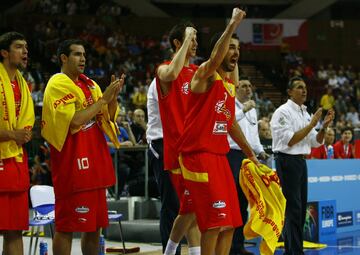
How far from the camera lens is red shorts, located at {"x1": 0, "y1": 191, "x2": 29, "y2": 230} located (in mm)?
6117

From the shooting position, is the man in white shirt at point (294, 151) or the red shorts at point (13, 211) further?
the man in white shirt at point (294, 151)

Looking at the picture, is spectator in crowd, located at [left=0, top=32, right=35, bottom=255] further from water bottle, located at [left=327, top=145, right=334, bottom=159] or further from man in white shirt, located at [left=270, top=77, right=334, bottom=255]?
water bottle, located at [left=327, top=145, right=334, bottom=159]

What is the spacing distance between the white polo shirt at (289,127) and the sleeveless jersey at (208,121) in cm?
248

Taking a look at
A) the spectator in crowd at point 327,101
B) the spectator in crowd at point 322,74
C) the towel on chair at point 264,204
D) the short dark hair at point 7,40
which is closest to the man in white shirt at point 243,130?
the towel on chair at point 264,204

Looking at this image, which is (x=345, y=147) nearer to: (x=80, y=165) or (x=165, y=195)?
(x=165, y=195)

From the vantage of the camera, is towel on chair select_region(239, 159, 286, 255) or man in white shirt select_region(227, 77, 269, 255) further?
man in white shirt select_region(227, 77, 269, 255)

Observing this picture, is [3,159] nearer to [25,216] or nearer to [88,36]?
[25,216]

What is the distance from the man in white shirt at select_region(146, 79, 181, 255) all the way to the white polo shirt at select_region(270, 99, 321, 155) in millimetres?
1814

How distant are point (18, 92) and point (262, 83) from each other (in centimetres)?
2666

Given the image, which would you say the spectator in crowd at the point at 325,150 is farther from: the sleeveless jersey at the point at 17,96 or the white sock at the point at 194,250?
the sleeveless jersey at the point at 17,96

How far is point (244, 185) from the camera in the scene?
7.65 meters

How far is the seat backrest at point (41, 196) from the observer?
922cm

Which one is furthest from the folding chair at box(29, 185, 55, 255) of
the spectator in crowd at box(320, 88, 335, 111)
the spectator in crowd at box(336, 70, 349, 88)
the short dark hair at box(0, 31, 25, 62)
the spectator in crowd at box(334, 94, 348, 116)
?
the spectator in crowd at box(336, 70, 349, 88)

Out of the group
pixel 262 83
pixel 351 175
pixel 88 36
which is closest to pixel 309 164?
pixel 351 175
